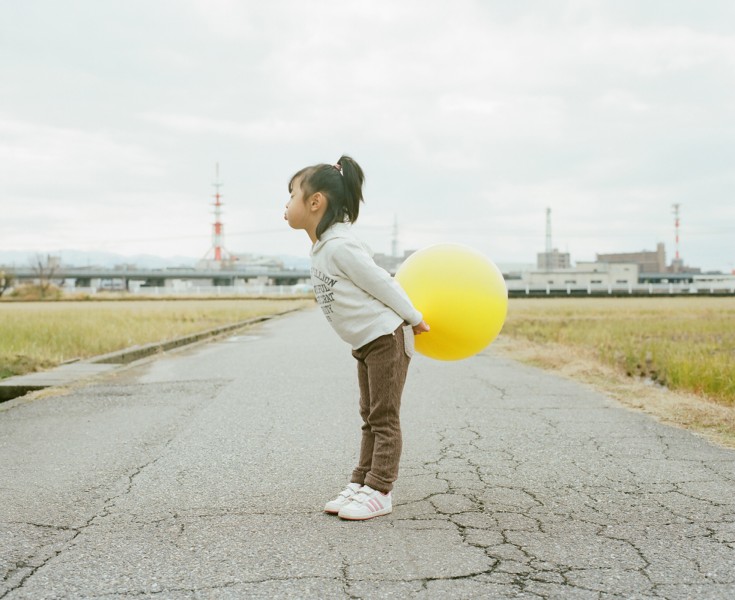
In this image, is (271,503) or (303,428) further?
(303,428)

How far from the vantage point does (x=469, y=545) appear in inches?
116

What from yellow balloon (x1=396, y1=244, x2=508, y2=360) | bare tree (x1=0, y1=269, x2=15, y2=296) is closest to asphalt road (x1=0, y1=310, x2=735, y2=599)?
yellow balloon (x1=396, y1=244, x2=508, y2=360)

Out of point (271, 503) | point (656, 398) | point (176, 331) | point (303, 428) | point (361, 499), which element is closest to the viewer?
point (361, 499)

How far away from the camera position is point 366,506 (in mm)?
3297

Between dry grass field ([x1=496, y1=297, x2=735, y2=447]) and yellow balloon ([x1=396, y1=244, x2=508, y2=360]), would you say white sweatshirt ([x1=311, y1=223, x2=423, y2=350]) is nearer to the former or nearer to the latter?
yellow balloon ([x1=396, y1=244, x2=508, y2=360])

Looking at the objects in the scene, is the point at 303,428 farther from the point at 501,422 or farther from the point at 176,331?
the point at 176,331

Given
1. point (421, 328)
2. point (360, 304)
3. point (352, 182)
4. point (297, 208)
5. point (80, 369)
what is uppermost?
point (352, 182)

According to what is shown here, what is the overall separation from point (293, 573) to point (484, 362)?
8430mm

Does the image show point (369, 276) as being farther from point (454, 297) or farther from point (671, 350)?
point (671, 350)

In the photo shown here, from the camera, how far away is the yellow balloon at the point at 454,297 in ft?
12.2

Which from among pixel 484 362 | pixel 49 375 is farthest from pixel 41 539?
pixel 484 362

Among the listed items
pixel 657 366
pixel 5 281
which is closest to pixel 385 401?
pixel 657 366

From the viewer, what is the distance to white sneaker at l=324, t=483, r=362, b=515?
11.1 feet

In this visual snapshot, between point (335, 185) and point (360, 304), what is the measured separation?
556 mm
